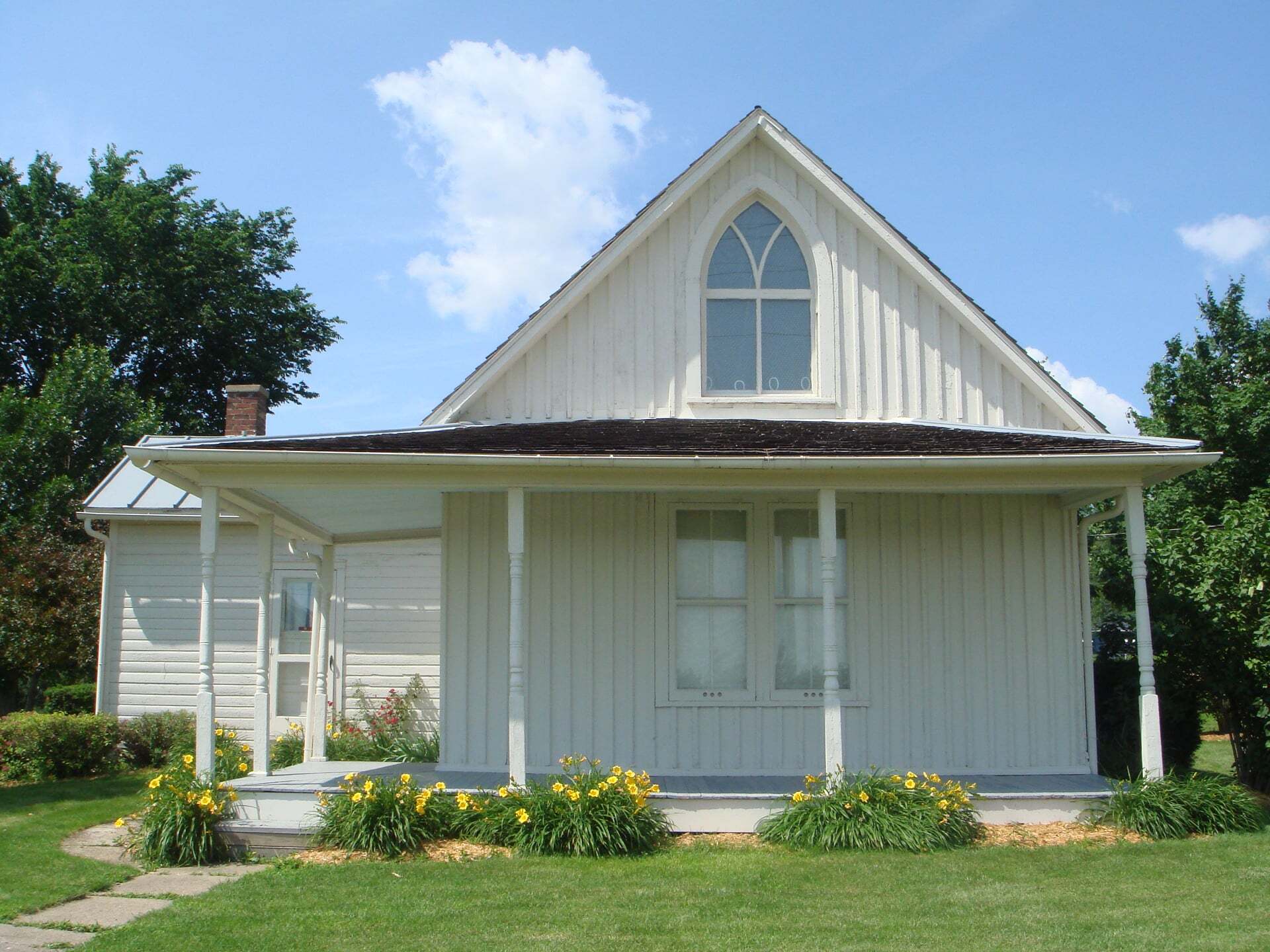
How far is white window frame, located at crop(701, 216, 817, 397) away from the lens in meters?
12.2

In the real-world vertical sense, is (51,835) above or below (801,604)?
below

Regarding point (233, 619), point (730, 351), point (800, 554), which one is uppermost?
point (730, 351)

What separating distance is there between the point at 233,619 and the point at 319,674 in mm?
3973

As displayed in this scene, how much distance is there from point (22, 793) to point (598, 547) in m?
7.70

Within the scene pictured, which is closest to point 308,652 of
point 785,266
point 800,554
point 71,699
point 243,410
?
point 243,410

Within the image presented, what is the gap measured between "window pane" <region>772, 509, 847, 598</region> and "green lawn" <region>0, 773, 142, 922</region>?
6.35m

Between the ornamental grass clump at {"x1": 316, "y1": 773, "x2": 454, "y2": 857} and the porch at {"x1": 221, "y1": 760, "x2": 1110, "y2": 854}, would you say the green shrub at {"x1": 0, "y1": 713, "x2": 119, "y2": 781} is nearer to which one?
the porch at {"x1": 221, "y1": 760, "x2": 1110, "y2": 854}

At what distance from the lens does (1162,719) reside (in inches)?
503

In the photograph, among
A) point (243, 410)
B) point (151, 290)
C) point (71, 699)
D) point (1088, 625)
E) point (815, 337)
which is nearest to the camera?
point (1088, 625)

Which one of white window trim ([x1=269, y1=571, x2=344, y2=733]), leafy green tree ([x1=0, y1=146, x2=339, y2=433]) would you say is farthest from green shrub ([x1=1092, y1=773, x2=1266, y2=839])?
leafy green tree ([x1=0, y1=146, x2=339, y2=433])

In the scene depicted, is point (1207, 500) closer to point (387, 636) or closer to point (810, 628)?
point (810, 628)

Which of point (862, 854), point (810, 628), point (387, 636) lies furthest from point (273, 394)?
point (862, 854)

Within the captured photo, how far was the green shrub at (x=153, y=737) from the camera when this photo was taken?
629 inches

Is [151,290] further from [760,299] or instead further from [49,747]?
[760,299]
